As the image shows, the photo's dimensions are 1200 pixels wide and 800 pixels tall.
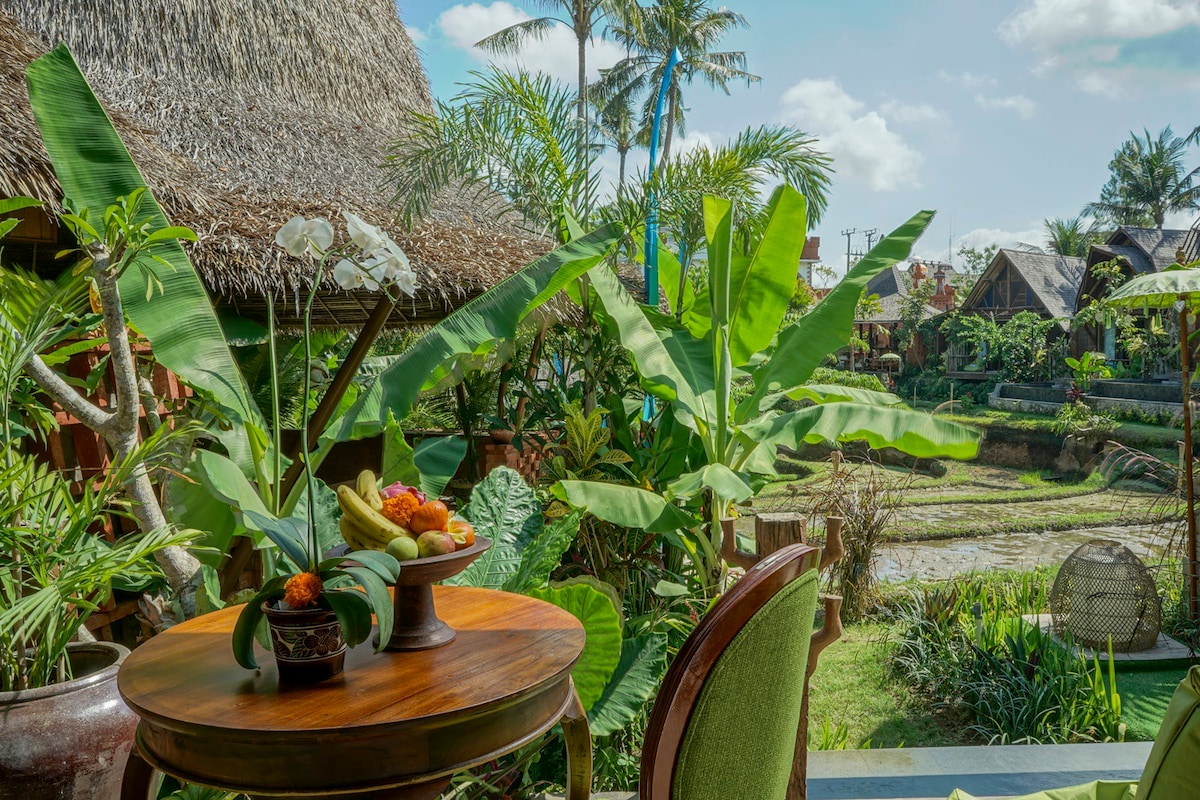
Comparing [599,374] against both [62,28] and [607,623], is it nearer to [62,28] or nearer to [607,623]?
[607,623]

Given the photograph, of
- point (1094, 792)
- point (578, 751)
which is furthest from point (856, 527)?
point (578, 751)

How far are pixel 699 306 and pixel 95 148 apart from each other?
2774 millimetres

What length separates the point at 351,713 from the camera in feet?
4.05

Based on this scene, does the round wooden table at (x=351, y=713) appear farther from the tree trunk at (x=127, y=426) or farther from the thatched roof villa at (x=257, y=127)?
the thatched roof villa at (x=257, y=127)

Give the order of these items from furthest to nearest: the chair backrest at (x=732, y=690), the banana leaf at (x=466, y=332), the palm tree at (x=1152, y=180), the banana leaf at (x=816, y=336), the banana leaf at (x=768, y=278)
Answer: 1. the palm tree at (x=1152, y=180)
2. the banana leaf at (x=768, y=278)
3. the banana leaf at (x=816, y=336)
4. the banana leaf at (x=466, y=332)
5. the chair backrest at (x=732, y=690)

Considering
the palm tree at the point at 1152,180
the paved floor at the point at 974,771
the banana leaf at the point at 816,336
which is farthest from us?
the palm tree at the point at 1152,180

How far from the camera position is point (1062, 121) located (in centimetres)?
4319

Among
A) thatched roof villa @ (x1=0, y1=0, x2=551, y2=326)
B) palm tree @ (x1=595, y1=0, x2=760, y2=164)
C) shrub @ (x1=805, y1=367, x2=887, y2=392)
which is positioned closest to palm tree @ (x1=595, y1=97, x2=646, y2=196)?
palm tree @ (x1=595, y1=0, x2=760, y2=164)

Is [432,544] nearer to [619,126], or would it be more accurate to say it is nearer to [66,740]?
[66,740]

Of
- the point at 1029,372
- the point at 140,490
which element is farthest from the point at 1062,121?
the point at 140,490

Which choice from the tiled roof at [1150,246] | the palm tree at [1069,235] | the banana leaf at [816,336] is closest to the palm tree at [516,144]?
the banana leaf at [816,336]

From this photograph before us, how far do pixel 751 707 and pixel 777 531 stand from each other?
3.88 feet

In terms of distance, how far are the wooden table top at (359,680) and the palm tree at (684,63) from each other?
74.5ft

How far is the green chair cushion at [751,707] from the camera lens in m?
1.03
